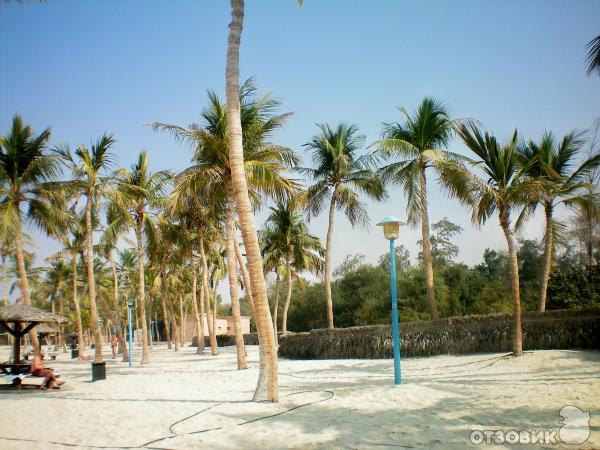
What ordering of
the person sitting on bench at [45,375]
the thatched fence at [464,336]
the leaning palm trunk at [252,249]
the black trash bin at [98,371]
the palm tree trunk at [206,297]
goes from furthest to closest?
the palm tree trunk at [206,297] < the black trash bin at [98,371] < the thatched fence at [464,336] < the person sitting on bench at [45,375] < the leaning palm trunk at [252,249]

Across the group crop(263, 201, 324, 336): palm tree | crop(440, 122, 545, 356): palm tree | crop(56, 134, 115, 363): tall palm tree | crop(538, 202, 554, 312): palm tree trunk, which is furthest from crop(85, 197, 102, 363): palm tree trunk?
crop(538, 202, 554, 312): palm tree trunk

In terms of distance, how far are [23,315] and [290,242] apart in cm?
1638

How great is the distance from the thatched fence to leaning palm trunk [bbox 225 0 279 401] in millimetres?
10299

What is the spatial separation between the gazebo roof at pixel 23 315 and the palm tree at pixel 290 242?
1483 centimetres

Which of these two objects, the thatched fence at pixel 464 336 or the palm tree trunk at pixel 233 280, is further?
the palm tree trunk at pixel 233 280

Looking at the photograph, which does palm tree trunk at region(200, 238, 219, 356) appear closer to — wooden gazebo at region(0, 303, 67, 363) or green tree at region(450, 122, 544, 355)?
wooden gazebo at region(0, 303, 67, 363)

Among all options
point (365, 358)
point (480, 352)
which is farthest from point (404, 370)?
point (365, 358)

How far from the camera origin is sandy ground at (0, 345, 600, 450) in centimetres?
623

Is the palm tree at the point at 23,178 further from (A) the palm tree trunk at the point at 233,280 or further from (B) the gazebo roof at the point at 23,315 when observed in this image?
(A) the palm tree trunk at the point at 233,280

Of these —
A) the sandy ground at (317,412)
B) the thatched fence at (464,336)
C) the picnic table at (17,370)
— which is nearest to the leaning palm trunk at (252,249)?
the sandy ground at (317,412)

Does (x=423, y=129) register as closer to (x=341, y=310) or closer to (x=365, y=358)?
(x=365, y=358)

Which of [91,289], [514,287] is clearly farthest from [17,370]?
[514,287]

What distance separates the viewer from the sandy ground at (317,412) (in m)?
6.23

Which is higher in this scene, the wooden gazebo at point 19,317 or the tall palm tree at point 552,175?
the tall palm tree at point 552,175
